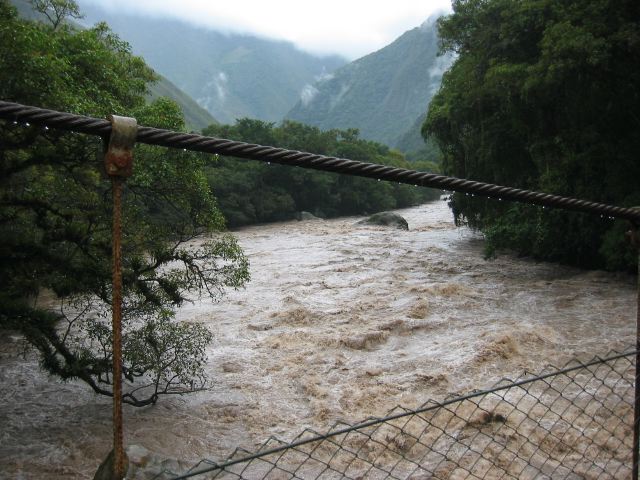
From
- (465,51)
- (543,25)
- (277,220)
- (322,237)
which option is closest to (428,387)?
(543,25)

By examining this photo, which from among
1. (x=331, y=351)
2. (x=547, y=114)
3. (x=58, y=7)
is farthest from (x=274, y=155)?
(x=58, y=7)

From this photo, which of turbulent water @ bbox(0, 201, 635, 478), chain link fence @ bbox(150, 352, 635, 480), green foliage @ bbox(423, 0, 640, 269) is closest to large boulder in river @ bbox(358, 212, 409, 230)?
green foliage @ bbox(423, 0, 640, 269)

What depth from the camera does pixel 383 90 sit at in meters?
122

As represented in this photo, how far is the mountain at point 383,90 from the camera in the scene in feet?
376

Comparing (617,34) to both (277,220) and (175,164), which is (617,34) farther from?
(277,220)

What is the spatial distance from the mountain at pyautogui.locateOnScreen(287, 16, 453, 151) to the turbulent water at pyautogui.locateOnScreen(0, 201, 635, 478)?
91.4m

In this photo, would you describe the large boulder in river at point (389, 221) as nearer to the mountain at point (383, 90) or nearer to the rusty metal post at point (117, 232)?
the rusty metal post at point (117, 232)

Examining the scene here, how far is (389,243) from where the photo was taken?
22.7 metres

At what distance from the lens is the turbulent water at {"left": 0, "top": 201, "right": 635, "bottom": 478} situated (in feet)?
24.2

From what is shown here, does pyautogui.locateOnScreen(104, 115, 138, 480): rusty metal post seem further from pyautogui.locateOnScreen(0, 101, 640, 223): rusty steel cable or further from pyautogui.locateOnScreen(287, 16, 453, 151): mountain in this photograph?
pyautogui.locateOnScreen(287, 16, 453, 151): mountain

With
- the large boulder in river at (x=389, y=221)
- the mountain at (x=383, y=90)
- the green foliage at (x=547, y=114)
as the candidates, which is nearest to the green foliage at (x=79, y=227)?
the green foliage at (x=547, y=114)

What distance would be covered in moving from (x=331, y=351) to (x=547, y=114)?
7682 mm

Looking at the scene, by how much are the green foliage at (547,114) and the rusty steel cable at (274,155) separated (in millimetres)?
10469

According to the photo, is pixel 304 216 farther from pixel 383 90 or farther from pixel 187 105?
pixel 383 90
